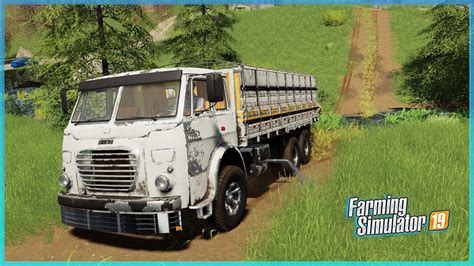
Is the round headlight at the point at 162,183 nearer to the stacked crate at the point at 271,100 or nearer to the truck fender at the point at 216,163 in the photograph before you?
the truck fender at the point at 216,163

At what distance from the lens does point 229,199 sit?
6.33m

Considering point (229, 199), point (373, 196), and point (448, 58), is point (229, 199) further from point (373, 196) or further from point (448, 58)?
point (448, 58)

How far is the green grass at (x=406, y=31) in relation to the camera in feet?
118

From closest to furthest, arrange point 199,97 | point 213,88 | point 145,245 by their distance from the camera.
→ point 213,88 → point 145,245 → point 199,97

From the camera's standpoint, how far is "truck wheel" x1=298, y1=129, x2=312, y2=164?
1141 centimetres

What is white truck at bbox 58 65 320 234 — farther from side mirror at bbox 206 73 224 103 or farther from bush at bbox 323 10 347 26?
bush at bbox 323 10 347 26

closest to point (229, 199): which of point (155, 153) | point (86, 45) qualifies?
point (155, 153)

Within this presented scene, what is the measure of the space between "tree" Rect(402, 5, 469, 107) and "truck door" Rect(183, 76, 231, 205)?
59.1ft

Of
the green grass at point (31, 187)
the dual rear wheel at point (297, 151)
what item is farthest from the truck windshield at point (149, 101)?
the dual rear wheel at point (297, 151)

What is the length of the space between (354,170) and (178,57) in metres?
16.8

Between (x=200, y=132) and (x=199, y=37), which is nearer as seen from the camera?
(x=200, y=132)

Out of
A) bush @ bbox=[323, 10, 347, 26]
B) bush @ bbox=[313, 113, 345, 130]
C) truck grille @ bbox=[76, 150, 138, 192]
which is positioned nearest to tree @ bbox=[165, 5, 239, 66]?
bush @ bbox=[313, 113, 345, 130]

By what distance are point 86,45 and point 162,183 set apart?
1006cm
